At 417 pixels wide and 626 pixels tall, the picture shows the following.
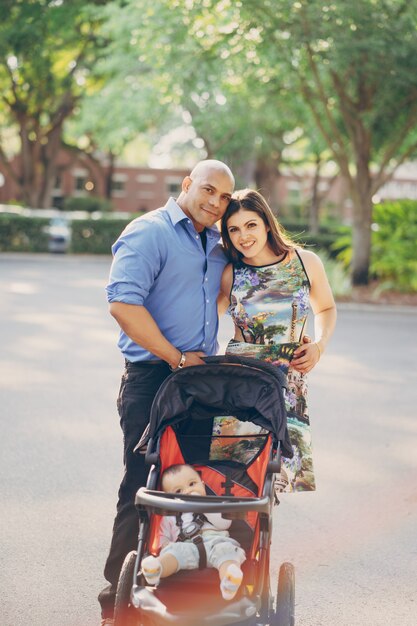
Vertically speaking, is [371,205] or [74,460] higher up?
[371,205]

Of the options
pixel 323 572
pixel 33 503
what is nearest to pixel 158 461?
pixel 323 572

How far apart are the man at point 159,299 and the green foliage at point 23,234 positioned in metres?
26.7

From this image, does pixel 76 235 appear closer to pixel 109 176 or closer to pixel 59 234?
pixel 59 234

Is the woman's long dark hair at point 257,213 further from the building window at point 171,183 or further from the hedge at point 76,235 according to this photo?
the building window at point 171,183

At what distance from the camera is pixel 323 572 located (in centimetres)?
469

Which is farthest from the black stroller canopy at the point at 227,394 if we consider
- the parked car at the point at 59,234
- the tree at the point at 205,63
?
the parked car at the point at 59,234

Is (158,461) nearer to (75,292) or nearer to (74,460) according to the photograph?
(74,460)

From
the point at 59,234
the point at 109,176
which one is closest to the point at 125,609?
the point at 59,234

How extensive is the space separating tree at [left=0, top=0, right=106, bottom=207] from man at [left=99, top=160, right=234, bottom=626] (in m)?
25.8

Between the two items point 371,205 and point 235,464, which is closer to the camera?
point 235,464

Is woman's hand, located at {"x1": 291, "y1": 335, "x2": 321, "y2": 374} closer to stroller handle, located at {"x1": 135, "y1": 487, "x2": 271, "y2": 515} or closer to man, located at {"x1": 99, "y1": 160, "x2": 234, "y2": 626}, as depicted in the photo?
man, located at {"x1": 99, "y1": 160, "x2": 234, "y2": 626}

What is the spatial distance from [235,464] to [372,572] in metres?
1.43

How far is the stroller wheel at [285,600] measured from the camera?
10.8 ft

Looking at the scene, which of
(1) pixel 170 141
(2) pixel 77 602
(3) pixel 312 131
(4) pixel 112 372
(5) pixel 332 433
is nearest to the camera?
(2) pixel 77 602
